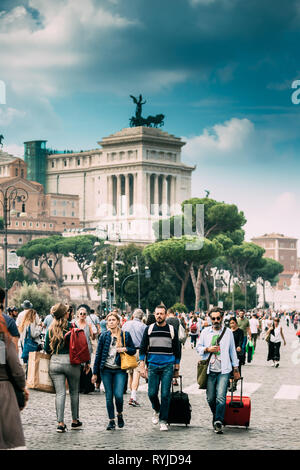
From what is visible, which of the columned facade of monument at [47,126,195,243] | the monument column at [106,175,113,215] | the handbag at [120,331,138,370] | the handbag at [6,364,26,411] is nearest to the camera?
the handbag at [6,364,26,411]

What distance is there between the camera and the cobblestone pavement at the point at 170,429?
10.5 m

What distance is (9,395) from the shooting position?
7586 millimetres

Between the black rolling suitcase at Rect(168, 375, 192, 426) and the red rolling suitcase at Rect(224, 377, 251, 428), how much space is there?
18.0 inches

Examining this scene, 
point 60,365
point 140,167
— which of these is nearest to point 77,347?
point 60,365

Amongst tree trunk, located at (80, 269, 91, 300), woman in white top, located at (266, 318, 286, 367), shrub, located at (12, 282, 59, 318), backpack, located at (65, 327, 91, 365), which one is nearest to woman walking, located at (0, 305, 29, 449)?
backpack, located at (65, 327, 91, 365)

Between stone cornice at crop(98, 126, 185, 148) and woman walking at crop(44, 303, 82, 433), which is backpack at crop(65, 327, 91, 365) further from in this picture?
stone cornice at crop(98, 126, 185, 148)

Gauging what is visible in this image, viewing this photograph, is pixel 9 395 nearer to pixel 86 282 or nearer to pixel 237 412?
pixel 237 412

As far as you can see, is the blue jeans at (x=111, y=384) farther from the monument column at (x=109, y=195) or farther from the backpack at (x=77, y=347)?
the monument column at (x=109, y=195)

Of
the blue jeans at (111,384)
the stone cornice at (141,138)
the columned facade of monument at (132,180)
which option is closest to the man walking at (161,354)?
the blue jeans at (111,384)

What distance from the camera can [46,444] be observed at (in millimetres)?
10500

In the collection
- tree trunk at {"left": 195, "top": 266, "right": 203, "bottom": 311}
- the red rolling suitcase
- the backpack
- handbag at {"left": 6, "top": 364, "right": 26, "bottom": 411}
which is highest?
tree trunk at {"left": 195, "top": 266, "right": 203, "bottom": 311}

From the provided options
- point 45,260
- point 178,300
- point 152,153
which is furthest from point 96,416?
point 152,153

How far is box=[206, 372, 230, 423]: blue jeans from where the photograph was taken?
11617mm

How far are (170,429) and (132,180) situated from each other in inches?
5536
